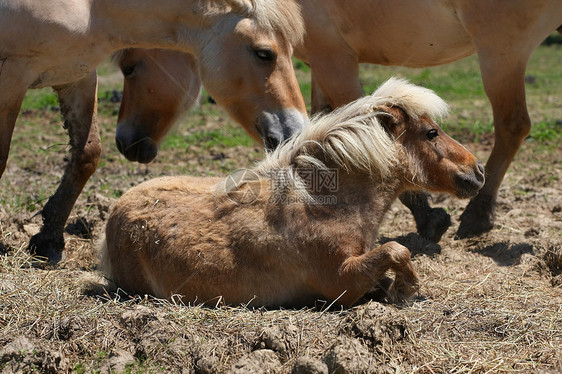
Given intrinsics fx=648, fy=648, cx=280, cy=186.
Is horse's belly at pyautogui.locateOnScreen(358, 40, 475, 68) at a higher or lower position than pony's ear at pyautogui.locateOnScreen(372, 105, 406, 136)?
higher

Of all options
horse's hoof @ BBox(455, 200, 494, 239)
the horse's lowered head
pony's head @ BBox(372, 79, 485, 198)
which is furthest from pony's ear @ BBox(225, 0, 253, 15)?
horse's hoof @ BBox(455, 200, 494, 239)

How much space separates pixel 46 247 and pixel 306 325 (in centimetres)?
246

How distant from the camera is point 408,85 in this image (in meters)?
4.03

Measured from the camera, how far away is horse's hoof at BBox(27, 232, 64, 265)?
4.84m

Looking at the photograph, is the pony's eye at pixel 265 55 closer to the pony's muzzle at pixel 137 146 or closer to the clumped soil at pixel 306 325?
the pony's muzzle at pixel 137 146

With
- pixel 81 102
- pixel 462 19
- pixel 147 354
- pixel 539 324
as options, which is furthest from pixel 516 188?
pixel 147 354

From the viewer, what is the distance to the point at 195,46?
4383 mm

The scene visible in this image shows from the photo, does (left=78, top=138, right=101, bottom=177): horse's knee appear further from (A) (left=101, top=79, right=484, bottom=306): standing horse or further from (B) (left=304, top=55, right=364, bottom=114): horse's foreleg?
(B) (left=304, top=55, right=364, bottom=114): horse's foreleg

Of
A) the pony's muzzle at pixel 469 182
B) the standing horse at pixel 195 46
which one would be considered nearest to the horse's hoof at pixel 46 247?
the standing horse at pixel 195 46

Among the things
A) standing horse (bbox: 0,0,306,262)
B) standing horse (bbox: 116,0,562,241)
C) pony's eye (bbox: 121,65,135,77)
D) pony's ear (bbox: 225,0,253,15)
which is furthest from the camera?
pony's eye (bbox: 121,65,135,77)

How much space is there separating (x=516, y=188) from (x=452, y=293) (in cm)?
306

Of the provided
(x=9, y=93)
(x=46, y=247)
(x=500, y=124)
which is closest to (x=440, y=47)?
(x=500, y=124)

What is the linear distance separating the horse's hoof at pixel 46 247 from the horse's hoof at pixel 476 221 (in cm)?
319

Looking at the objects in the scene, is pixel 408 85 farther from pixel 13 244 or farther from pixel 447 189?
pixel 13 244
